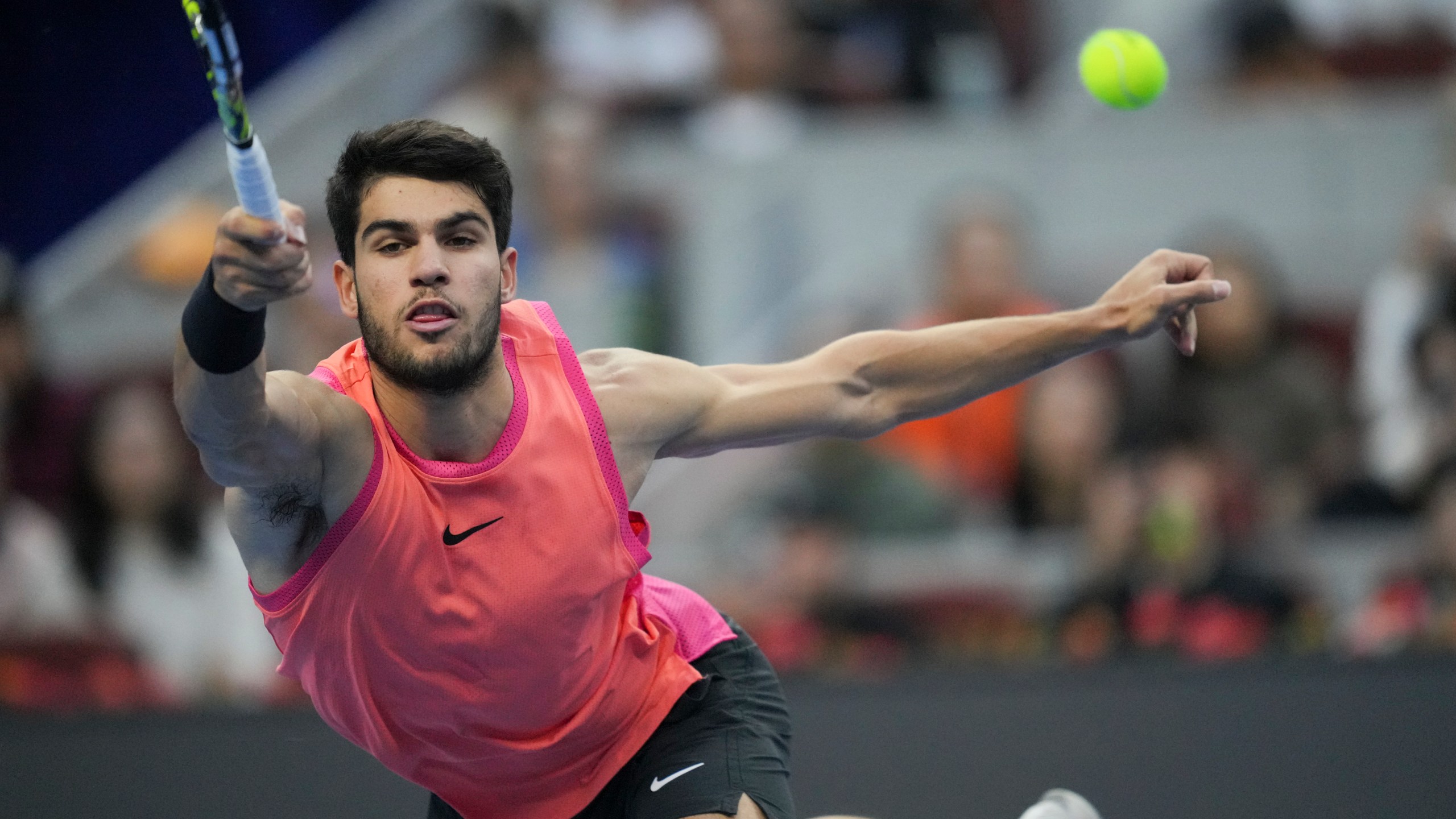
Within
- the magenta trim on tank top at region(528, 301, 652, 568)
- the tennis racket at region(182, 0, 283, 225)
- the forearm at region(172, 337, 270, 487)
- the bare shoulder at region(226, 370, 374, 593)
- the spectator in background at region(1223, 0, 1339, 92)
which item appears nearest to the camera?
the tennis racket at region(182, 0, 283, 225)

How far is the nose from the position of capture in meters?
3.32

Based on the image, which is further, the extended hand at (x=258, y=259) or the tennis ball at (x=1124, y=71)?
the tennis ball at (x=1124, y=71)

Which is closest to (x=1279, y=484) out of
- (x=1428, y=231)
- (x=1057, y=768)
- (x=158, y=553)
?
(x=1428, y=231)

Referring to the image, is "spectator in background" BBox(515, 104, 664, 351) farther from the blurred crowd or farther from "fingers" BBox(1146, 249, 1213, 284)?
"fingers" BBox(1146, 249, 1213, 284)

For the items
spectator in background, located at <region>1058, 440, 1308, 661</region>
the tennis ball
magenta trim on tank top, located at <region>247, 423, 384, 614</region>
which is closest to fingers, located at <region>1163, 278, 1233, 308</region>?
the tennis ball

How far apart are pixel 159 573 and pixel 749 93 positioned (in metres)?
4.08

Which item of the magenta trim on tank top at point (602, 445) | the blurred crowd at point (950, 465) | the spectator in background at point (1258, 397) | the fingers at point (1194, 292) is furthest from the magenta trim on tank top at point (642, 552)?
the spectator in background at point (1258, 397)

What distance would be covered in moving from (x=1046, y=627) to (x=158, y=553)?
3.72 meters

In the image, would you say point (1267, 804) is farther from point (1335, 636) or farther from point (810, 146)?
point (810, 146)

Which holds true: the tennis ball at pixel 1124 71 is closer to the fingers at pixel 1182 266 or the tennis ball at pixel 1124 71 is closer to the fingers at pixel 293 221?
the fingers at pixel 1182 266

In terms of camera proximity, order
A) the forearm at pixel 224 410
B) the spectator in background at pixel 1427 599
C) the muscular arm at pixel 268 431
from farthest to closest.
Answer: the spectator in background at pixel 1427 599 < the forearm at pixel 224 410 < the muscular arm at pixel 268 431

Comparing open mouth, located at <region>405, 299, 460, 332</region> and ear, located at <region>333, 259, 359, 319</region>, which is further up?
ear, located at <region>333, 259, 359, 319</region>

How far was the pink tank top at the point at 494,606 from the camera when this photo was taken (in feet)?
11.1

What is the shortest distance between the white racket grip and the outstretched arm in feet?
3.97
